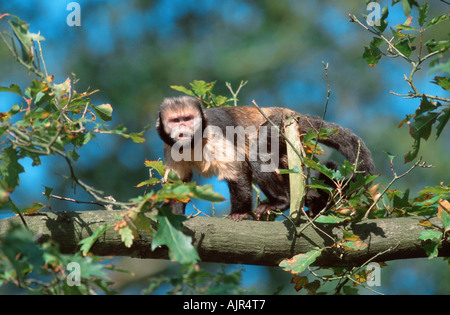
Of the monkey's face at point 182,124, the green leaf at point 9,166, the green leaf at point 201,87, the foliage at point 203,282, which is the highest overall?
the green leaf at point 201,87

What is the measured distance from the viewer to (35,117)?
365 centimetres

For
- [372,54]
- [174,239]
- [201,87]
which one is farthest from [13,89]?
[372,54]

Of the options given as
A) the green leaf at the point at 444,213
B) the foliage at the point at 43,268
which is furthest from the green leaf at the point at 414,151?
the foliage at the point at 43,268

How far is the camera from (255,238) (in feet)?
15.2

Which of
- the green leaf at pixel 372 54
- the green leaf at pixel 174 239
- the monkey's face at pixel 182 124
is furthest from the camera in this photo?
the monkey's face at pixel 182 124

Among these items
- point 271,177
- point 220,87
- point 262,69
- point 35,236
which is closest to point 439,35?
point 262,69

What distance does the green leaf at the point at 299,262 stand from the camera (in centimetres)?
412

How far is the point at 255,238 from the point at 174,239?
1.52 meters

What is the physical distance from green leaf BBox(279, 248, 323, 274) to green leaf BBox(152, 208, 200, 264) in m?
1.14

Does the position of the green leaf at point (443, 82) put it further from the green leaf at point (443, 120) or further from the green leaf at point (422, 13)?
the green leaf at point (422, 13)

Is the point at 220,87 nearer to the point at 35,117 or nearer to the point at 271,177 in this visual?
the point at 271,177

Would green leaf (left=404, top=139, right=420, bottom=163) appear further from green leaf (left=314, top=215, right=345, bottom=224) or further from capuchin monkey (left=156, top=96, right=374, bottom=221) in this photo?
capuchin monkey (left=156, top=96, right=374, bottom=221)

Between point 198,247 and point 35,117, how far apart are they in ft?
5.83

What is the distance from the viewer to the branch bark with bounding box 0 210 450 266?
175 inches
